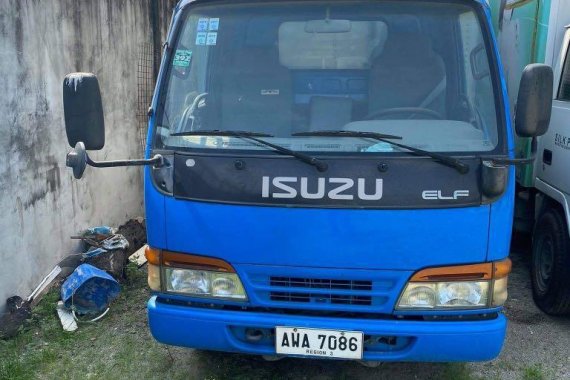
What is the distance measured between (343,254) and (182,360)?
5.23ft

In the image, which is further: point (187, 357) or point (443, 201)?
point (187, 357)

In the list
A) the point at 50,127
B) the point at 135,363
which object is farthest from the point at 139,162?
the point at 50,127

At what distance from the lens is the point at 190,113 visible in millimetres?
2922

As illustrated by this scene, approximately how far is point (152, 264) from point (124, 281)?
77.1 inches

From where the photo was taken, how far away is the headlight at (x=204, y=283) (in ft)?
9.05

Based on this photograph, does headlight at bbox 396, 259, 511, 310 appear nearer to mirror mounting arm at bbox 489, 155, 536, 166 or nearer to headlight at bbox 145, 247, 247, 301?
mirror mounting arm at bbox 489, 155, 536, 166

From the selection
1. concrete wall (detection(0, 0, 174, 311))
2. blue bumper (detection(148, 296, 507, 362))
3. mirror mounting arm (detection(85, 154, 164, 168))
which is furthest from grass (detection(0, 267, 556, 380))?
mirror mounting arm (detection(85, 154, 164, 168))

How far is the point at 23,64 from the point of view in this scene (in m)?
4.04

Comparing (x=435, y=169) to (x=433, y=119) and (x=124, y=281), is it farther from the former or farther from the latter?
(x=124, y=281)

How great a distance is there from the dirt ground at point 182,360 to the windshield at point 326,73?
1525 millimetres

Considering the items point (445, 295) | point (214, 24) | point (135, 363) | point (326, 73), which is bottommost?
point (135, 363)

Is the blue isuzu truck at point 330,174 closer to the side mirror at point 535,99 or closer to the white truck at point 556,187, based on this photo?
the side mirror at point 535,99

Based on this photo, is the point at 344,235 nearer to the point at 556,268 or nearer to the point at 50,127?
the point at 556,268

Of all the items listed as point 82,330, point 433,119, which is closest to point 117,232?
point 82,330
